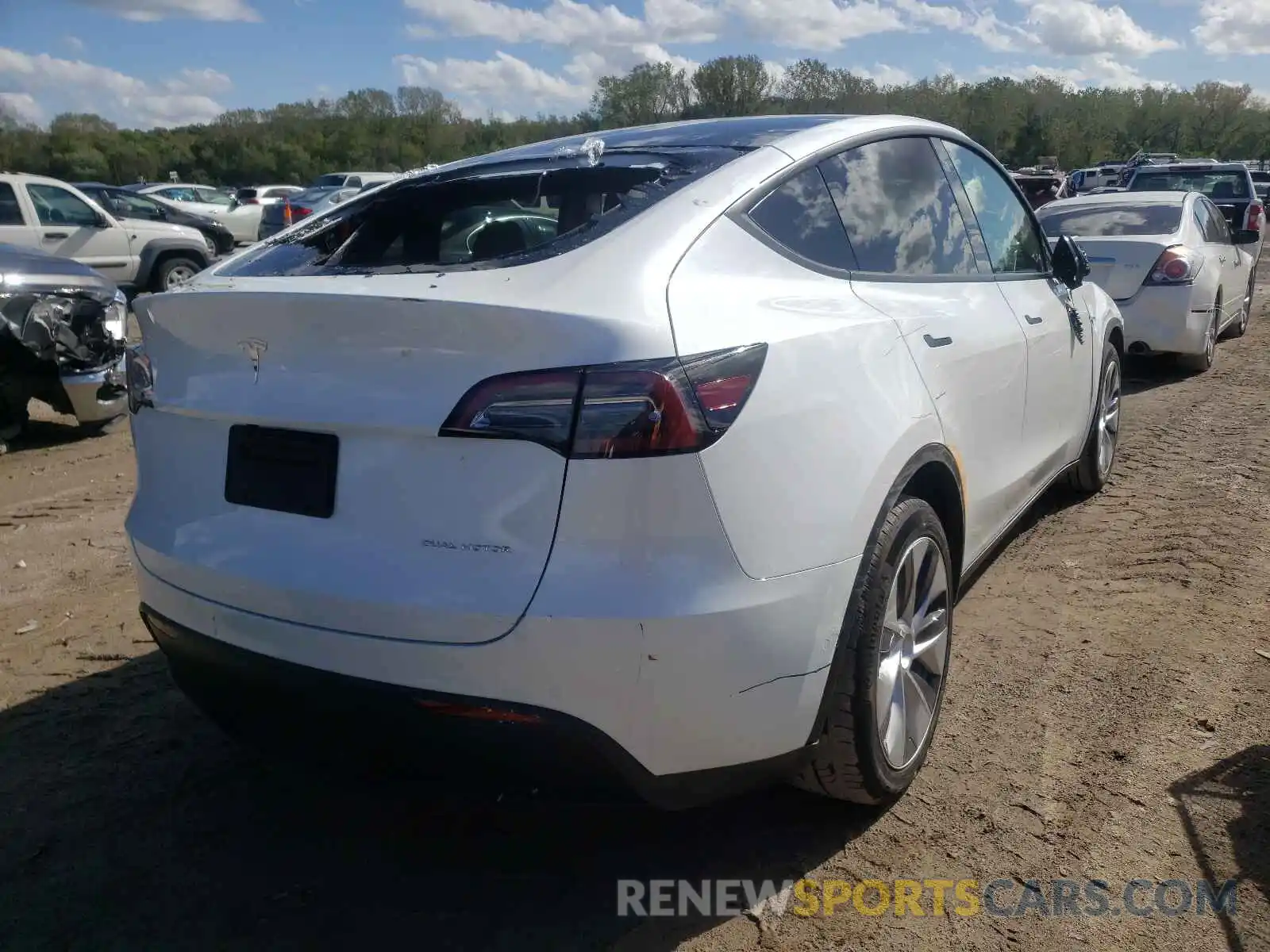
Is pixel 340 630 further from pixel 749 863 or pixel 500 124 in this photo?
pixel 500 124

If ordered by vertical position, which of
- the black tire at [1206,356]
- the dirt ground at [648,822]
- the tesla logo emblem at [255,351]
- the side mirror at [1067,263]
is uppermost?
the side mirror at [1067,263]

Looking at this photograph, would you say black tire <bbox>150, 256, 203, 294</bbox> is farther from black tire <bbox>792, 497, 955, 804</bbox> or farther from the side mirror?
black tire <bbox>792, 497, 955, 804</bbox>

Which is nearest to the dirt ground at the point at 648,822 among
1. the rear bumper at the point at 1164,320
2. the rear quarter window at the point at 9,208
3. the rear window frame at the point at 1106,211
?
the rear bumper at the point at 1164,320

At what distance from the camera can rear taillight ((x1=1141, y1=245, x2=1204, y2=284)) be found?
26.7 feet

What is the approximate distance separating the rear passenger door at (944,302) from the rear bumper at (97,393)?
5348 millimetres

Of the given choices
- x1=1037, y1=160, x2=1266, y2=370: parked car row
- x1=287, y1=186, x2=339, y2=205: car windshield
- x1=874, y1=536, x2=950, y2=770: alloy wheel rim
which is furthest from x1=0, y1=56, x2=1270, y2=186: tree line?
x1=874, y1=536, x2=950, y2=770: alloy wheel rim

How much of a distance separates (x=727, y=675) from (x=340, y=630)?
2.53 feet

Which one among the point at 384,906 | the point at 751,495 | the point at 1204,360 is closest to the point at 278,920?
the point at 384,906

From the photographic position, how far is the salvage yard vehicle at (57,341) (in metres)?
6.54

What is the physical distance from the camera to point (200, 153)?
59938 millimetres

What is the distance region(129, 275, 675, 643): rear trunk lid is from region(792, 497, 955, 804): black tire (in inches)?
29.9

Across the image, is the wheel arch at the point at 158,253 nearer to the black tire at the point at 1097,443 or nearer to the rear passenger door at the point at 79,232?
the rear passenger door at the point at 79,232

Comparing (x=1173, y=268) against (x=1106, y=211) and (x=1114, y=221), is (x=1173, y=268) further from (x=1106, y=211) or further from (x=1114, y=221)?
(x=1106, y=211)

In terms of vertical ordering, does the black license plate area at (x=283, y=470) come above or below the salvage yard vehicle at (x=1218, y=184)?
below
